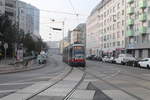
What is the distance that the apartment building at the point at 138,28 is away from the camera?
70125mm

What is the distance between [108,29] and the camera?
10688 centimetres

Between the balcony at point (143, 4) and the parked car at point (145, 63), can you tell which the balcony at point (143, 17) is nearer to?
the balcony at point (143, 4)

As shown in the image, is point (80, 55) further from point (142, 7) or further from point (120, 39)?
point (120, 39)

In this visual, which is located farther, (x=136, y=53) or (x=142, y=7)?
(x=136, y=53)

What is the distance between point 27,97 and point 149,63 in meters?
33.2

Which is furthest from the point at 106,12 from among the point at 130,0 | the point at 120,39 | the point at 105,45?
the point at 130,0

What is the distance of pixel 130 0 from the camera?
79312mm

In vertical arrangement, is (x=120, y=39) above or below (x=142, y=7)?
below

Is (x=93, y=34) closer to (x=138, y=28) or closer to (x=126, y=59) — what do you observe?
(x=138, y=28)

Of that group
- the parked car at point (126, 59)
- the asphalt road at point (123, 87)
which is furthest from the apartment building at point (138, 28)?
the asphalt road at point (123, 87)

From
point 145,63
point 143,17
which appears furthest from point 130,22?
point 145,63

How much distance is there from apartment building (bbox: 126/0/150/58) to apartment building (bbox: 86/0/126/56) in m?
6.59

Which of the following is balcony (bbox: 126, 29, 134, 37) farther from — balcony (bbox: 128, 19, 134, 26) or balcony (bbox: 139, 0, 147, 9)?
balcony (bbox: 139, 0, 147, 9)

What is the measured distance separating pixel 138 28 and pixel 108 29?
1268 inches
